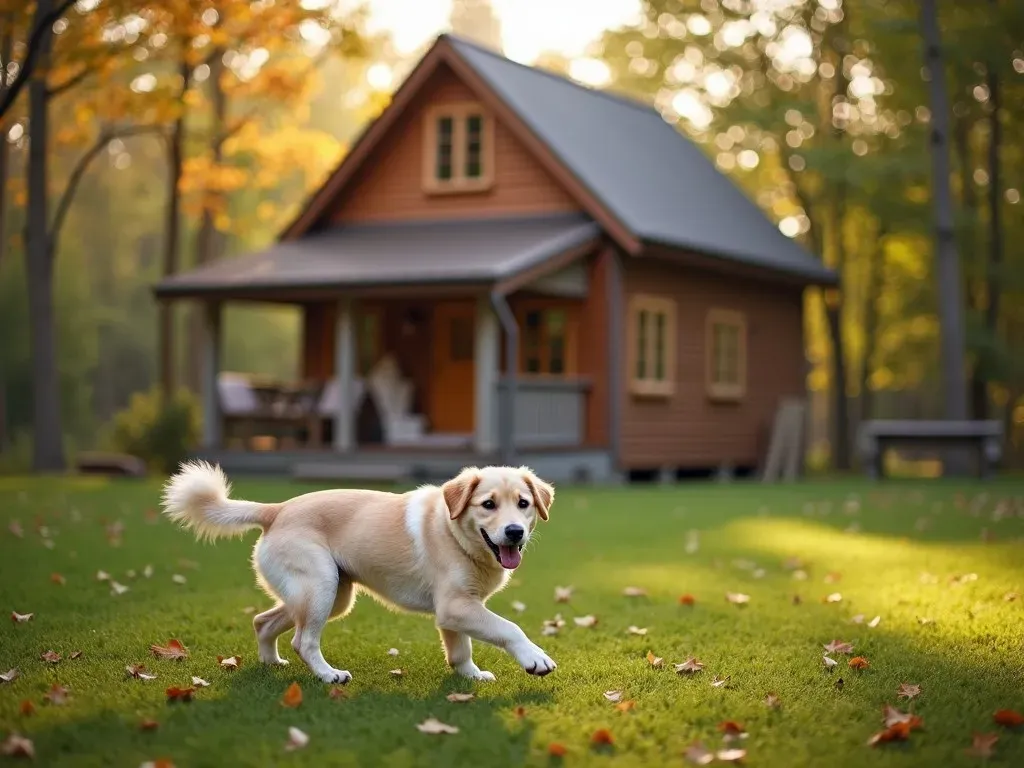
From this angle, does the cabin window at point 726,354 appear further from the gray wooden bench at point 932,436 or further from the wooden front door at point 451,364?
the wooden front door at point 451,364

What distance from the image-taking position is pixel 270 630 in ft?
21.7

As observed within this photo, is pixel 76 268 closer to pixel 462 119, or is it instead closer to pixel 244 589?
pixel 462 119

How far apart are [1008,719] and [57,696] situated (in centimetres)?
369

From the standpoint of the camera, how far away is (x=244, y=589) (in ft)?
30.6

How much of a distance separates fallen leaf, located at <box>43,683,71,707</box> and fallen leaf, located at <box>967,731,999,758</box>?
3431mm

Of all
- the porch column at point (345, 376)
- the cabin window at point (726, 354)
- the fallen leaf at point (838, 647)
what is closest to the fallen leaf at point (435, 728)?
the fallen leaf at point (838, 647)

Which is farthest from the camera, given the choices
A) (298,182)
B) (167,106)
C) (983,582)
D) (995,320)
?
(298,182)

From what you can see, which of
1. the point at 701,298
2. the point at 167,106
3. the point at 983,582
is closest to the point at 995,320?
the point at 701,298

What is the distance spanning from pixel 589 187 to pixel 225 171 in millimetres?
10020

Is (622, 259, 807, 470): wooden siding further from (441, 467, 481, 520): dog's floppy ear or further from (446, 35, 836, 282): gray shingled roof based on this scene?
(441, 467, 481, 520): dog's floppy ear

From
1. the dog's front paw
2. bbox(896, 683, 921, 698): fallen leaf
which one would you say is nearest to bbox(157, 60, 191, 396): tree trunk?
the dog's front paw

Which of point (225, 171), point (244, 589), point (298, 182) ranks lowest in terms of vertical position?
point (244, 589)

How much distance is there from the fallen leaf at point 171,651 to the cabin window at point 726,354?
19118 mm

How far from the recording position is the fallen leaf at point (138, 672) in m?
6.19
